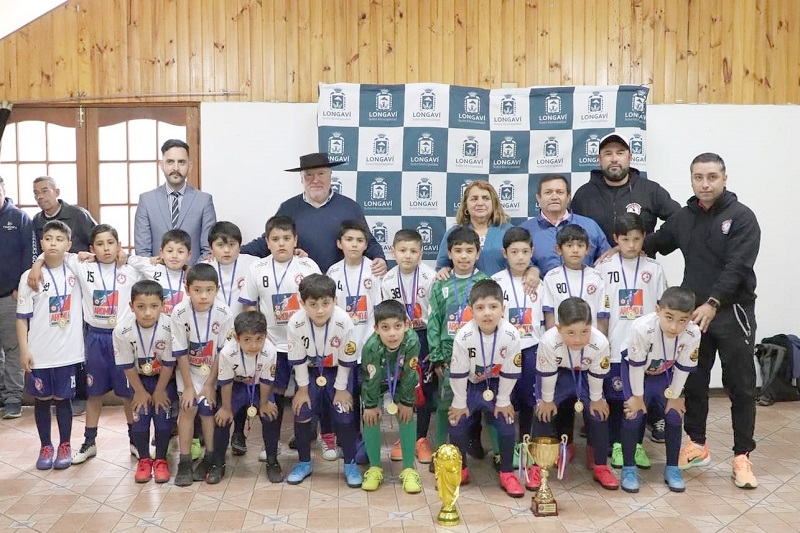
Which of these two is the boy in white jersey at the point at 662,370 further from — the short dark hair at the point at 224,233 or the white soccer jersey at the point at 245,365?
the short dark hair at the point at 224,233

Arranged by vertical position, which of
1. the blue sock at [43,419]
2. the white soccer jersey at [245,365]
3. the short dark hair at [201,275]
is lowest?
the blue sock at [43,419]

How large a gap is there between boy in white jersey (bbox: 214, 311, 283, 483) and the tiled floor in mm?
200

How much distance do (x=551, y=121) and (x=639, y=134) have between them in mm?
639

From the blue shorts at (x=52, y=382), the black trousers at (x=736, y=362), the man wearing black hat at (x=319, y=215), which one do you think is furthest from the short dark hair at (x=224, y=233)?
the black trousers at (x=736, y=362)

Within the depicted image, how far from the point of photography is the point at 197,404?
3.81 m

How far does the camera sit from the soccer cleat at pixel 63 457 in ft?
13.3

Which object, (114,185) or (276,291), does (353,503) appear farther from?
(114,185)

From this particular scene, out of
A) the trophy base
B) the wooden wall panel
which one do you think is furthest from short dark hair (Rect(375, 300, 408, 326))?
the wooden wall panel

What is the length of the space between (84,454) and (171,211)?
1.52 m

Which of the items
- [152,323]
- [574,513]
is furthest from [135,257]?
[574,513]

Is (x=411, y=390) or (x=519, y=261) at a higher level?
(x=519, y=261)

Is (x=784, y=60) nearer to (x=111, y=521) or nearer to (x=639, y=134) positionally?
(x=639, y=134)

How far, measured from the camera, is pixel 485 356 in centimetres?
359

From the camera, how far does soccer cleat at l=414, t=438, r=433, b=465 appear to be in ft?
13.5
